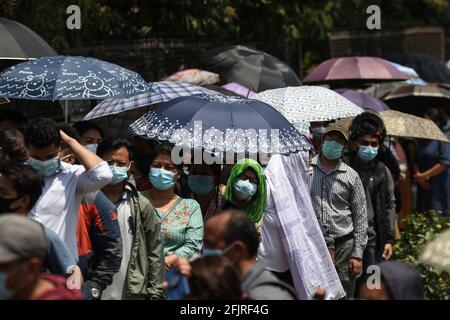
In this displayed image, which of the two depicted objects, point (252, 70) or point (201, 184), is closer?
→ point (201, 184)

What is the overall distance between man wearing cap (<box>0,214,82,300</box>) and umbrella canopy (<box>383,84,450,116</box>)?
10.1 metres

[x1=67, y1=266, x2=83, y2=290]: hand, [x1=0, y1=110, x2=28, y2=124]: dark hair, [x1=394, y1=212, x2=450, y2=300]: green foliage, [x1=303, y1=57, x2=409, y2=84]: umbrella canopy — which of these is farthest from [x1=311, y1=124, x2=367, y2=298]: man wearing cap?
[x1=303, y1=57, x2=409, y2=84]: umbrella canopy

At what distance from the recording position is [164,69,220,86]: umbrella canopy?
1199cm

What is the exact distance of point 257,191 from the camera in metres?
7.55

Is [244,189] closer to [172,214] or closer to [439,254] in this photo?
[172,214]

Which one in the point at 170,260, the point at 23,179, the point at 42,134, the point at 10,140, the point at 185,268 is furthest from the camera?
the point at 170,260

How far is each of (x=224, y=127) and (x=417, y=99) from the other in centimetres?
755

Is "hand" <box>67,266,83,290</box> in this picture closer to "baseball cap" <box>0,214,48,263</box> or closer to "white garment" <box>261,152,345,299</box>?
"baseball cap" <box>0,214,48,263</box>

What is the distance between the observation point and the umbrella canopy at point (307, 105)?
9375 mm

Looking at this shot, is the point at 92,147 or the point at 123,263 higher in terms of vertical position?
the point at 92,147

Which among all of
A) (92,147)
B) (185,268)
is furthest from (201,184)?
(185,268)

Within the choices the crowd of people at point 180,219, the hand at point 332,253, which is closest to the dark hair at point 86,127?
the crowd of people at point 180,219

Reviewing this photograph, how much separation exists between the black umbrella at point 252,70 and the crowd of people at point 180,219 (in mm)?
1961

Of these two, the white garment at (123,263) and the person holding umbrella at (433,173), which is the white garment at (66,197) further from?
the person holding umbrella at (433,173)
